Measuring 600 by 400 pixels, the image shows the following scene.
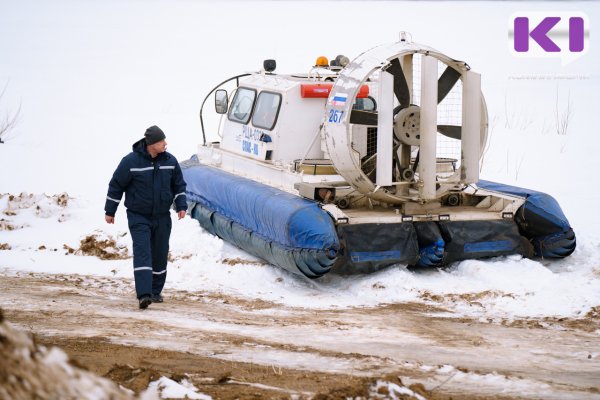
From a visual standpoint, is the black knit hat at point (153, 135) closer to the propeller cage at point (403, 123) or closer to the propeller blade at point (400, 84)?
the propeller cage at point (403, 123)

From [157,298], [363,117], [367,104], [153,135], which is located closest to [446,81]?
[363,117]

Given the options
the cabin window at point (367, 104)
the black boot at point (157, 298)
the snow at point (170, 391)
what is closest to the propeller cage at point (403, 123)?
the cabin window at point (367, 104)

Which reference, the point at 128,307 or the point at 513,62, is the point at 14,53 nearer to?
the point at 513,62

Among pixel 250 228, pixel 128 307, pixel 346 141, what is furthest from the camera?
pixel 250 228

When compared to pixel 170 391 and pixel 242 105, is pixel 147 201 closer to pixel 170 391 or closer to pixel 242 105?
pixel 170 391

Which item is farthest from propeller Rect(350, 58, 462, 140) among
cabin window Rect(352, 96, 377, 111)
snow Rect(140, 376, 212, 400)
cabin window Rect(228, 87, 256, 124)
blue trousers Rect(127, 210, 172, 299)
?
snow Rect(140, 376, 212, 400)

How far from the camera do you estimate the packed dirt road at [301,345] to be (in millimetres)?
5340

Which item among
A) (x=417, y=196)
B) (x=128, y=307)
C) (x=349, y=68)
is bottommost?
(x=128, y=307)

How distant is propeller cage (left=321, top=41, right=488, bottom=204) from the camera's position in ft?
28.0

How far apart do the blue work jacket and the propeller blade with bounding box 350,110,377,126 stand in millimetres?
1774

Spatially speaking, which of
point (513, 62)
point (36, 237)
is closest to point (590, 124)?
point (513, 62)

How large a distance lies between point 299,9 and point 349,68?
24.8 m

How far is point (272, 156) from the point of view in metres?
10.2

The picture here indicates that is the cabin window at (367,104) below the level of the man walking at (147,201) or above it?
above
